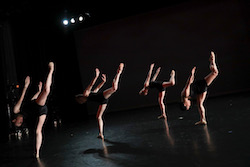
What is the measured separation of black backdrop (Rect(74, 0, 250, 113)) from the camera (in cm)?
709

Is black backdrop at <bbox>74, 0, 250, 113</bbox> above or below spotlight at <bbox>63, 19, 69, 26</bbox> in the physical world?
below

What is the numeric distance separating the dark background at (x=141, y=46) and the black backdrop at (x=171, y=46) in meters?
0.03

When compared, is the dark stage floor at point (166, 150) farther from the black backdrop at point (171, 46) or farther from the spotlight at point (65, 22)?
the spotlight at point (65, 22)

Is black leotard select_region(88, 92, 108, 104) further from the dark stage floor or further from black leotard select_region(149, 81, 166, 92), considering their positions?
black leotard select_region(149, 81, 166, 92)

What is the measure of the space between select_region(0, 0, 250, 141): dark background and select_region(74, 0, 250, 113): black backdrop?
29 millimetres

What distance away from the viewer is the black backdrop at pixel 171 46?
7.09 meters

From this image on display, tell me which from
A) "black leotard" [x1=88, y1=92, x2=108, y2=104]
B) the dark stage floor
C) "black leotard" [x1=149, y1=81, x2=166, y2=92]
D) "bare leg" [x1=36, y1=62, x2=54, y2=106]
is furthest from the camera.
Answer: "black leotard" [x1=149, y1=81, x2=166, y2=92]

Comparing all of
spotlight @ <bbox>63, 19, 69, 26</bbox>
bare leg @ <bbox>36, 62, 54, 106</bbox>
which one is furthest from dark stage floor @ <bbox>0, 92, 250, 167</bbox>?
spotlight @ <bbox>63, 19, 69, 26</bbox>

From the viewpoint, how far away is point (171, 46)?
753cm

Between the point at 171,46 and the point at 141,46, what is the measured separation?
1.09 m

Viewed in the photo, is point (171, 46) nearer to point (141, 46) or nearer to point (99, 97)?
point (141, 46)

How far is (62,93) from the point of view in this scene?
725cm

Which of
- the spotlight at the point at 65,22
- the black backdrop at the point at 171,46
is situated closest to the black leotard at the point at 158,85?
the black backdrop at the point at 171,46

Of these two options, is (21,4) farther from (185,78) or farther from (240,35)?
(240,35)
